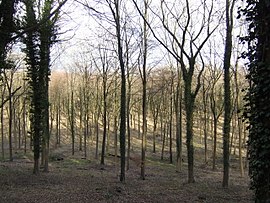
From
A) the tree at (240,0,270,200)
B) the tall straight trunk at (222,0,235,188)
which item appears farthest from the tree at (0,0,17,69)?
the tall straight trunk at (222,0,235,188)

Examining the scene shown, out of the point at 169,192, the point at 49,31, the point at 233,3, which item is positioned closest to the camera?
the point at 49,31

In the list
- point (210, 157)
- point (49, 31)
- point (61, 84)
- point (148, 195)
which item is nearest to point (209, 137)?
point (210, 157)

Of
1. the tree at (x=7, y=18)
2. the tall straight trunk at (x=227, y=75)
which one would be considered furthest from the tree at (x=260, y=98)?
the tall straight trunk at (x=227, y=75)

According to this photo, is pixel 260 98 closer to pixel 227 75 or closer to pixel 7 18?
pixel 7 18

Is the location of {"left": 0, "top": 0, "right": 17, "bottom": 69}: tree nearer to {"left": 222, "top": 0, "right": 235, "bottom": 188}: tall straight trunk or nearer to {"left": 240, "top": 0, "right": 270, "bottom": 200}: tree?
{"left": 240, "top": 0, "right": 270, "bottom": 200}: tree

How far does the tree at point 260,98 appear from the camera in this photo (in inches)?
242

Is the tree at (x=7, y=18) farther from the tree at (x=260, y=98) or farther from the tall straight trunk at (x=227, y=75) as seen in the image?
the tall straight trunk at (x=227, y=75)

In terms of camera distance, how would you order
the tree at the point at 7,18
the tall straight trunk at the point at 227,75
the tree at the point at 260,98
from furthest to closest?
the tall straight trunk at the point at 227,75, the tree at the point at 7,18, the tree at the point at 260,98

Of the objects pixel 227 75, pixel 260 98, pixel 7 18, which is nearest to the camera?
pixel 260 98

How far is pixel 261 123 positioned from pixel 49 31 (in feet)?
21.5

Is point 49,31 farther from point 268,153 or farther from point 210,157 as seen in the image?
point 210,157

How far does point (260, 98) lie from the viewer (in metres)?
6.32

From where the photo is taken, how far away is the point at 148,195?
1477cm

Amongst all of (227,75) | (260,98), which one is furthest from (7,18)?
(227,75)
